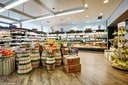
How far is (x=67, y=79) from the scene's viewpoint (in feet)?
13.2

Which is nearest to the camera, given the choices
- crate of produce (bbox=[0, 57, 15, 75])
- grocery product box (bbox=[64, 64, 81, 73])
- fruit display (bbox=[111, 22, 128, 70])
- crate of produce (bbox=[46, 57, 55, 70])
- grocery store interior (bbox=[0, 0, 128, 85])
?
grocery store interior (bbox=[0, 0, 128, 85])

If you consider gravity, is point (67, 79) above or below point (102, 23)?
below

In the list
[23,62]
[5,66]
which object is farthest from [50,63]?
[5,66]

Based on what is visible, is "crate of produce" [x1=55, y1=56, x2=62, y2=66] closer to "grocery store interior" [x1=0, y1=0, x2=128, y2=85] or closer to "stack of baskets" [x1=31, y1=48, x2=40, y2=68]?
"grocery store interior" [x1=0, y1=0, x2=128, y2=85]

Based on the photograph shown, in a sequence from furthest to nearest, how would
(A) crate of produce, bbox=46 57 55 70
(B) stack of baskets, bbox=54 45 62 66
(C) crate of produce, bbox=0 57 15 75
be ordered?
1. (B) stack of baskets, bbox=54 45 62 66
2. (A) crate of produce, bbox=46 57 55 70
3. (C) crate of produce, bbox=0 57 15 75

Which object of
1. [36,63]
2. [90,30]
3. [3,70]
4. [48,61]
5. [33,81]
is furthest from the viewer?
[90,30]

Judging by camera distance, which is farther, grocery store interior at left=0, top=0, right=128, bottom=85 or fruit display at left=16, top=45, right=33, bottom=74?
fruit display at left=16, top=45, right=33, bottom=74

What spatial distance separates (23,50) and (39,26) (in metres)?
11.0

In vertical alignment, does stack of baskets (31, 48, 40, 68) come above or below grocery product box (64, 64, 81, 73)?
above

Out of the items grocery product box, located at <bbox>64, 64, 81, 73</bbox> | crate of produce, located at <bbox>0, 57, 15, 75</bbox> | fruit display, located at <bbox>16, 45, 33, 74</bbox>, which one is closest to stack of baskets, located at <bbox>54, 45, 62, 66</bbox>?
grocery product box, located at <bbox>64, 64, 81, 73</bbox>

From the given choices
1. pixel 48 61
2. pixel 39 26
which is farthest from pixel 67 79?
pixel 39 26

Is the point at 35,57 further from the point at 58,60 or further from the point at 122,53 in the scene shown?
the point at 122,53

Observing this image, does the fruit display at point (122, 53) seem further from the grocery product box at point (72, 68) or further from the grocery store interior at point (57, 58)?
the grocery product box at point (72, 68)

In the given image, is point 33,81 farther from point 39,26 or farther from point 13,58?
point 39,26
